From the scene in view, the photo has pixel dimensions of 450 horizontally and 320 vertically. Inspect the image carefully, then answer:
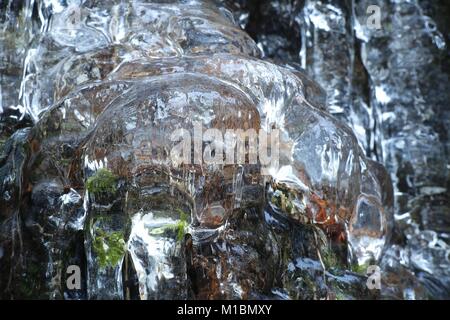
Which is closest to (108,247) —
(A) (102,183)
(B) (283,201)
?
(A) (102,183)

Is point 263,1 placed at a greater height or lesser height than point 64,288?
greater

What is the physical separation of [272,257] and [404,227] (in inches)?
59.3

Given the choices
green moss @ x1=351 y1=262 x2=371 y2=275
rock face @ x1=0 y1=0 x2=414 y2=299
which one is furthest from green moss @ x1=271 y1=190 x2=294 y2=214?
green moss @ x1=351 y1=262 x2=371 y2=275

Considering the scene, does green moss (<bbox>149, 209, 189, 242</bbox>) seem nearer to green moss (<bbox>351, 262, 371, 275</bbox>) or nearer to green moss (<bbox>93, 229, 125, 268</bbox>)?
green moss (<bbox>93, 229, 125, 268</bbox>)

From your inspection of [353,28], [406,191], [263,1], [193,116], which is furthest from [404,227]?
[193,116]

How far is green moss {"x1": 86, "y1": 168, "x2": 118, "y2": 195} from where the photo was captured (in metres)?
2.02

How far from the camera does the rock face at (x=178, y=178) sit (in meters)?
2.01

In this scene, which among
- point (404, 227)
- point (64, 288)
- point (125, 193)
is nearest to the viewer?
point (125, 193)

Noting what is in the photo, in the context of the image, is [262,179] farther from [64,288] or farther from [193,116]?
[64,288]

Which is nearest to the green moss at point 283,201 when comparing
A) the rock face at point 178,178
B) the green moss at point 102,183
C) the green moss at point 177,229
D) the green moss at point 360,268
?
the rock face at point 178,178

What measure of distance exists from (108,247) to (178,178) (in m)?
0.28

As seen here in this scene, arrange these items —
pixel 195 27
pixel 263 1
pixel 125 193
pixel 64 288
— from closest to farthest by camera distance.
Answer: pixel 125 193 → pixel 64 288 → pixel 195 27 → pixel 263 1

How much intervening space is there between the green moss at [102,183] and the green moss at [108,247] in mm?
116

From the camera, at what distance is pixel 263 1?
12.5 ft
